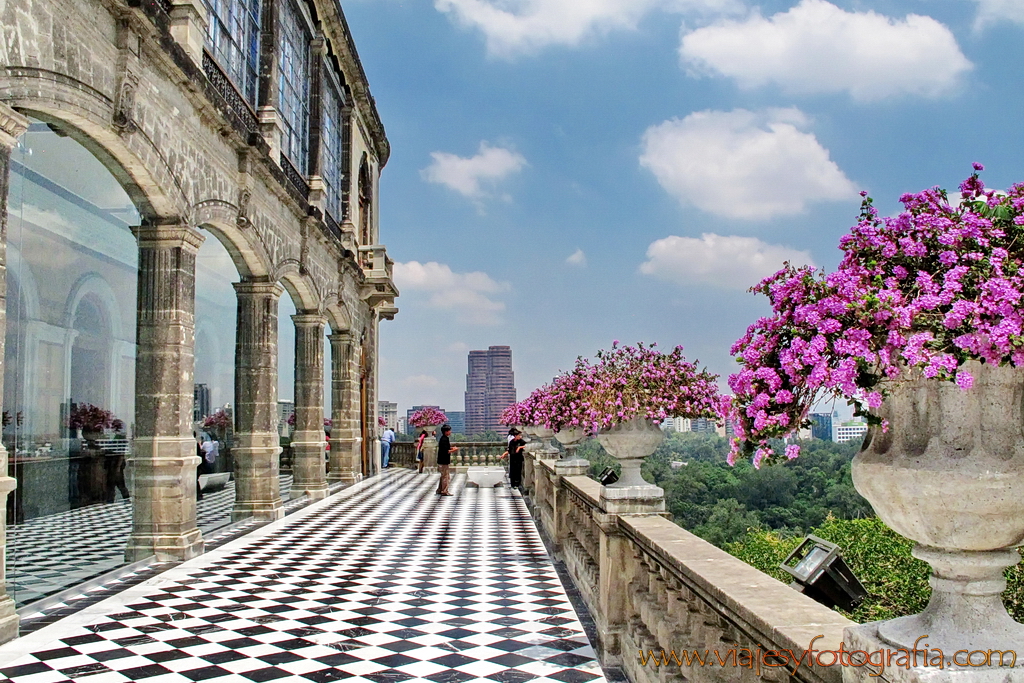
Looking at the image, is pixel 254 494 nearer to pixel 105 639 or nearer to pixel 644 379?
pixel 105 639

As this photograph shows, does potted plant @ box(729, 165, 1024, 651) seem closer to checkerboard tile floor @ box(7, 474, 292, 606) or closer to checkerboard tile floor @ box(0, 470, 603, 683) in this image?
checkerboard tile floor @ box(0, 470, 603, 683)

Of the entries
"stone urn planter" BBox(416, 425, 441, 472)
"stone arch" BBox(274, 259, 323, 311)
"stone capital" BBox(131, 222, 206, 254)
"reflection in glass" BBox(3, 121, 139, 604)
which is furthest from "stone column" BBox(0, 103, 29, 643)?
"stone urn planter" BBox(416, 425, 441, 472)

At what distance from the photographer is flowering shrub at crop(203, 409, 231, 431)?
34.2ft

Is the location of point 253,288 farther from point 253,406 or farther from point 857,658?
point 857,658

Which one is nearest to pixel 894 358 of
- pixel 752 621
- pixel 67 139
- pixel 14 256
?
pixel 752 621

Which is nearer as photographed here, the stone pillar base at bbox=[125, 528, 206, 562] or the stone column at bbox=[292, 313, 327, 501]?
the stone pillar base at bbox=[125, 528, 206, 562]

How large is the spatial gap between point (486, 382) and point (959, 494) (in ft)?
362

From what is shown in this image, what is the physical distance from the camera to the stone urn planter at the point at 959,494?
168 cm

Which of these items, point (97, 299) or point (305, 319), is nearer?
point (97, 299)

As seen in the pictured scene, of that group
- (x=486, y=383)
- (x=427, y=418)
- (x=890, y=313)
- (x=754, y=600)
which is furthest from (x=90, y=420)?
(x=486, y=383)

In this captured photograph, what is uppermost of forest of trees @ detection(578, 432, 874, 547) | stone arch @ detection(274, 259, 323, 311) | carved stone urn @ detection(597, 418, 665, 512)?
stone arch @ detection(274, 259, 323, 311)

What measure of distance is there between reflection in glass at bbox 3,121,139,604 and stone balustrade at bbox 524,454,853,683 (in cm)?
417

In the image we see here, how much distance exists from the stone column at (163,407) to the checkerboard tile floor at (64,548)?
0.64 feet

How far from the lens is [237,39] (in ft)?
35.8
